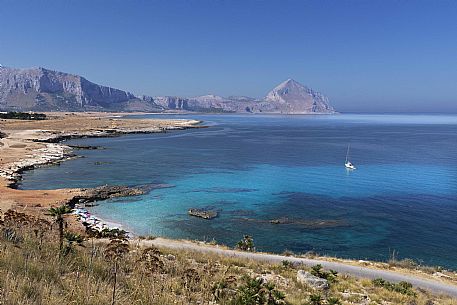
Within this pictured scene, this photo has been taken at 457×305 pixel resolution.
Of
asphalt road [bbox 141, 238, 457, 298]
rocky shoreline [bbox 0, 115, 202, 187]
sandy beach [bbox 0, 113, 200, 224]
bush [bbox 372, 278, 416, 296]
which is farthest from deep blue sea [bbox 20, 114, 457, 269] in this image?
bush [bbox 372, 278, 416, 296]

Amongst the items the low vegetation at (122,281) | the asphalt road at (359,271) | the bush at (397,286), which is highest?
the low vegetation at (122,281)

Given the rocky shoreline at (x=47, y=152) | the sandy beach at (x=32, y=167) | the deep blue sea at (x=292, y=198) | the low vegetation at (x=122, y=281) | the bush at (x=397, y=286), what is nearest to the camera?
the low vegetation at (x=122, y=281)

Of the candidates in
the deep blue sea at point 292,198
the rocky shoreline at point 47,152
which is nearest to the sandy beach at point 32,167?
the rocky shoreline at point 47,152

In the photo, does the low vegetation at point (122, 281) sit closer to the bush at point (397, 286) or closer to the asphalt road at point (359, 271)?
the bush at point (397, 286)

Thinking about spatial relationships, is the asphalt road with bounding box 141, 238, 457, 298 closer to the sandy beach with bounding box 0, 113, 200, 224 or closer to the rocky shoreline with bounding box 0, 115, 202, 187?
the sandy beach with bounding box 0, 113, 200, 224

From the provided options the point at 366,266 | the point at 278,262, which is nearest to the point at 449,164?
the point at 366,266

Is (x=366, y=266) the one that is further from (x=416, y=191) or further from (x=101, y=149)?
(x=101, y=149)
